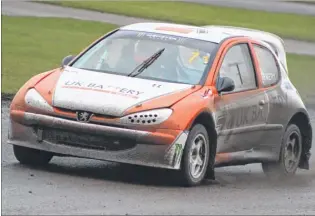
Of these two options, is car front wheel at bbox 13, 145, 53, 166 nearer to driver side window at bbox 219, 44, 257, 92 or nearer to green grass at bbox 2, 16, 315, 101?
driver side window at bbox 219, 44, 257, 92

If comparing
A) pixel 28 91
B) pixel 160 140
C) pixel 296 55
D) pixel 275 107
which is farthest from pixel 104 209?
pixel 296 55

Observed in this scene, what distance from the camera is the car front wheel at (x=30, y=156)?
33.9ft

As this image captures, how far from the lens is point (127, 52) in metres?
10.9

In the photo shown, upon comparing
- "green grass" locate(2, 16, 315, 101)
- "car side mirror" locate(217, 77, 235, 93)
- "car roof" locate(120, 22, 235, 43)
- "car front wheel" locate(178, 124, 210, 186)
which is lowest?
"green grass" locate(2, 16, 315, 101)

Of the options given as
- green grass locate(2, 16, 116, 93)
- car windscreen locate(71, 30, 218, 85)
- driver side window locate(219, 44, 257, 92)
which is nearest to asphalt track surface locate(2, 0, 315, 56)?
green grass locate(2, 16, 116, 93)

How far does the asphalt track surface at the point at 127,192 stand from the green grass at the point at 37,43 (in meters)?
7.60

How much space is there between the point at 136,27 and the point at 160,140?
2101 mm

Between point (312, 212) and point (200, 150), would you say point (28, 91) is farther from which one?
point (312, 212)

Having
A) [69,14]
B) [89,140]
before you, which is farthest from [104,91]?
[69,14]

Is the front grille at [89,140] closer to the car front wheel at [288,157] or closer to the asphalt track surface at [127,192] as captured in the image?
the asphalt track surface at [127,192]

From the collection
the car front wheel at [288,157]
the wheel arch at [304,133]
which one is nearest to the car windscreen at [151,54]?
the car front wheel at [288,157]

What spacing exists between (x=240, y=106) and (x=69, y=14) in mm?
26282

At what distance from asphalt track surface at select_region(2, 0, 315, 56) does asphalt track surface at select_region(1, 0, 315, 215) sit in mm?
22327

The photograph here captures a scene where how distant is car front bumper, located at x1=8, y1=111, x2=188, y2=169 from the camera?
31.8 feet
